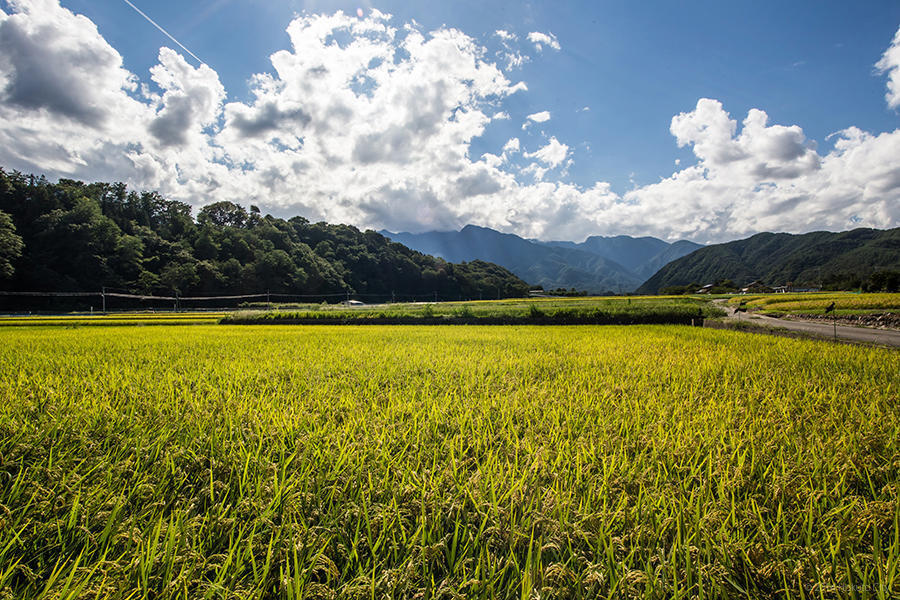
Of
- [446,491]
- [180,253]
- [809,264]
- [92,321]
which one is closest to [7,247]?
[180,253]

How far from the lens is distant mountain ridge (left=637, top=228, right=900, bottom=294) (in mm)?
112250

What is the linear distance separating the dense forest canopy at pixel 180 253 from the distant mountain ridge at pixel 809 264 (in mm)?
95637

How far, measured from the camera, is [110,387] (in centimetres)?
326

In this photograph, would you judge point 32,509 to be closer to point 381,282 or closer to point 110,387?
point 110,387

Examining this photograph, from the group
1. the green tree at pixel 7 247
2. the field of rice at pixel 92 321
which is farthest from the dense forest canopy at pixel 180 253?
the field of rice at pixel 92 321

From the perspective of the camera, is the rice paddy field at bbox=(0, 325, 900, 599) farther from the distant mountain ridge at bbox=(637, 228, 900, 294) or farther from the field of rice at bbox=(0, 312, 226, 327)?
the distant mountain ridge at bbox=(637, 228, 900, 294)

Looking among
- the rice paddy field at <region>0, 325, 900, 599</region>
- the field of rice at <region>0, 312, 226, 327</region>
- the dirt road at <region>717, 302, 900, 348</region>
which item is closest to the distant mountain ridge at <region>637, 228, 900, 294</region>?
the dirt road at <region>717, 302, 900, 348</region>

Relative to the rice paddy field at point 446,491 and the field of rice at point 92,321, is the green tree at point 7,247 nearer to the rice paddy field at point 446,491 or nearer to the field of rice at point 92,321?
the field of rice at point 92,321

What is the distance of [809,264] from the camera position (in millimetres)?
136125

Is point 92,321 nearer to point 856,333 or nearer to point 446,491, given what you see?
point 446,491

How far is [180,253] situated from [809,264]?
20368cm

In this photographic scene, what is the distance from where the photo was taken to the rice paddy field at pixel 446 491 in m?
1.09

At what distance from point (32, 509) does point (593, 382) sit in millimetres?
4088

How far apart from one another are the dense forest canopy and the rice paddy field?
2057 inches
